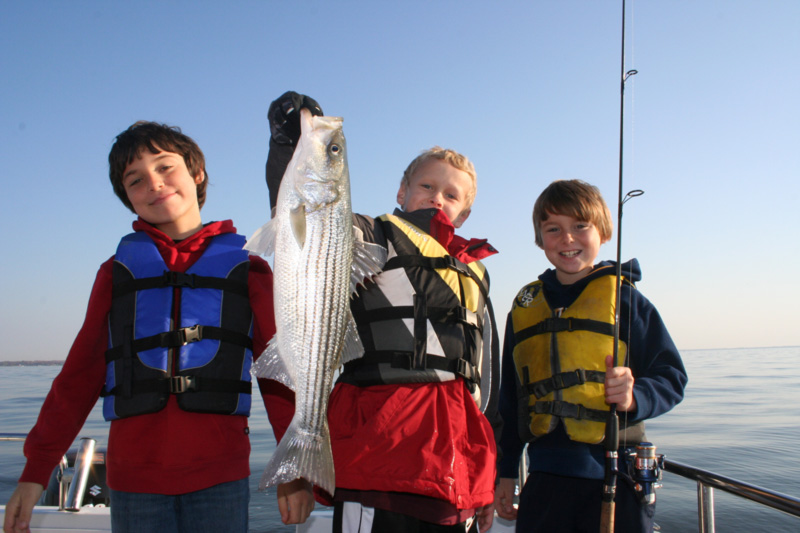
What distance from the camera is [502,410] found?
4.12 meters

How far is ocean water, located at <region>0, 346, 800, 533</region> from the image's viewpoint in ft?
31.3

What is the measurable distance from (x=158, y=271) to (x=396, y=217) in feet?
4.65

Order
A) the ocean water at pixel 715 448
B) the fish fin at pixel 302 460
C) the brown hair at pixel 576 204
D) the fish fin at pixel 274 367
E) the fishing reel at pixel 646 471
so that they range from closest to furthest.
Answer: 1. the fish fin at pixel 302 460
2. the fish fin at pixel 274 367
3. the fishing reel at pixel 646 471
4. the brown hair at pixel 576 204
5. the ocean water at pixel 715 448

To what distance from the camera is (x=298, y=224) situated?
214cm

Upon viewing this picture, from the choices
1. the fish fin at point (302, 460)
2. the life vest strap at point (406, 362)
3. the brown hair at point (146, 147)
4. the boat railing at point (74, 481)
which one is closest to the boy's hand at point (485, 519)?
the life vest strap at point (406, 362)

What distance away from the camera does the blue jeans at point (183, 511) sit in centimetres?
246

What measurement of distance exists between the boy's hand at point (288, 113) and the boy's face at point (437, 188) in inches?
41.6

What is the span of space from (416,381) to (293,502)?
84 cm

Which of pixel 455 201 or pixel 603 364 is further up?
pixel 455 201

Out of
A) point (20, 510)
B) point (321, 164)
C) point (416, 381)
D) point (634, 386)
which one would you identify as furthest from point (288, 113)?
point (634, 386)

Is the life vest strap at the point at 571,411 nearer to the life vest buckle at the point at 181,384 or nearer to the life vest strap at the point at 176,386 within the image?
the life vest strap at the point at 176,386

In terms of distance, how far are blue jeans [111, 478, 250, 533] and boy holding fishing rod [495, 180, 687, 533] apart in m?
2.00

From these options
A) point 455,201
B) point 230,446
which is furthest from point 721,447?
point 230,446

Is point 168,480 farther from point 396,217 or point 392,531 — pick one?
point 396,217
